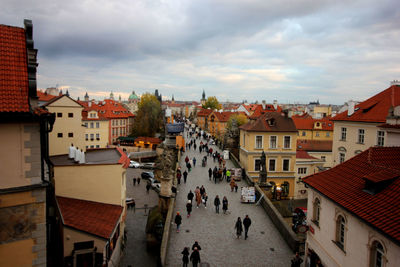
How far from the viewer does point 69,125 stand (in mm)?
19984

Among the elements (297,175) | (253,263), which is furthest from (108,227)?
(297,175)

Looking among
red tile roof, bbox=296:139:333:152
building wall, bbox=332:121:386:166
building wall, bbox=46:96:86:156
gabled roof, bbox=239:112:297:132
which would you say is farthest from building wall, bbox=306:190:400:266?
red tile roof, bbox=296:139:333:152

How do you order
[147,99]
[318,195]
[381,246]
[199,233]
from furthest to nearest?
[147,99], [199,233], [318,195], [381,246]

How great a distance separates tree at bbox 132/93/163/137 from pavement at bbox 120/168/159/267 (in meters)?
32.5

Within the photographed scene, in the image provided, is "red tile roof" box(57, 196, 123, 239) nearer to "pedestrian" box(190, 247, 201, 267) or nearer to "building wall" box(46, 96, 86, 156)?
"pedestrian" box(190, 247, 201, 267)

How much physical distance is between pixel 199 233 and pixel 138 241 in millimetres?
7254

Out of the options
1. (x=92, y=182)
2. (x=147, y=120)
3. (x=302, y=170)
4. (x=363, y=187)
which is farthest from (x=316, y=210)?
(x=147, y=120)

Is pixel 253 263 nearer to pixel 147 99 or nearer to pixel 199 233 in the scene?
pixel 199 233

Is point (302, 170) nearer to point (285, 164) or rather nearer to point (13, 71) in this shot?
point (285, 164)

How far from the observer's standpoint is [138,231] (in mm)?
21609

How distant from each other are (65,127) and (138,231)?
370 inches

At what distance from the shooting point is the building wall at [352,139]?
24.6 metres

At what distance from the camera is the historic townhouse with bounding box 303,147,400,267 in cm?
773

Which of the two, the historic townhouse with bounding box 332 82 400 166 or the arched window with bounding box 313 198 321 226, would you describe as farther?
the historic townhouse with bounding box 332 82 400 166
